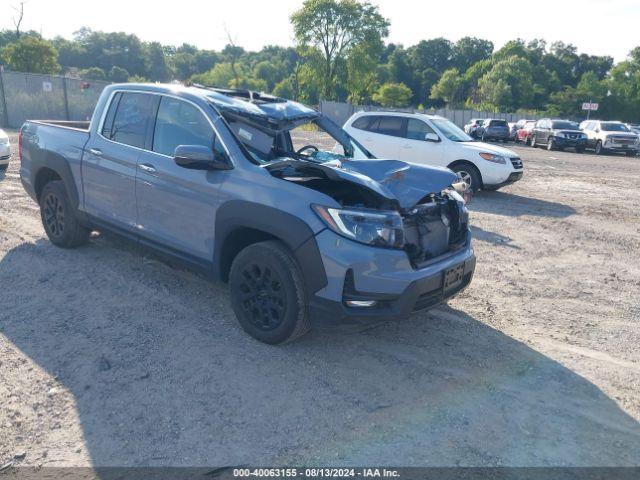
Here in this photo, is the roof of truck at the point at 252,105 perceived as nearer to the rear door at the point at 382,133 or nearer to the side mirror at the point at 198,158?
the side mirror at the point at 198,158

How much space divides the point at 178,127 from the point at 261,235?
137 cm

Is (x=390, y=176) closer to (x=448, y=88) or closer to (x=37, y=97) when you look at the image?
(x=37, y=97)

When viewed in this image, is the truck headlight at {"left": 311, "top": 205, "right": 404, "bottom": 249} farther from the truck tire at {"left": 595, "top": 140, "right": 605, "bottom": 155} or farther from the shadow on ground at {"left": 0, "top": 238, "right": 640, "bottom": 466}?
the truck tire at {"left": 595, "top": 140, "right": 605, "bottom": 155}

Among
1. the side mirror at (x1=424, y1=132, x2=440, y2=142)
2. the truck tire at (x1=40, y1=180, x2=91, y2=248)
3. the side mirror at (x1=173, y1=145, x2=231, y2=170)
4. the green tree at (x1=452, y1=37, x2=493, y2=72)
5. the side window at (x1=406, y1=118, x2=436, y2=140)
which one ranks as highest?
the green tree at (x1=452, y1=37, x2=493, y2=72)

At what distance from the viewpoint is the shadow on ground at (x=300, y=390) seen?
3.03m

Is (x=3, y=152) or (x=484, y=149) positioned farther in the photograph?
(x=3, y=152)

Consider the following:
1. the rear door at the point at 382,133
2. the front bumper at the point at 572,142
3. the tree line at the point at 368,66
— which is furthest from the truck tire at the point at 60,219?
the front bumper at the point at 572,142

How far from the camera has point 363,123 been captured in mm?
12312

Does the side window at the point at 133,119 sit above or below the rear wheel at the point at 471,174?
above

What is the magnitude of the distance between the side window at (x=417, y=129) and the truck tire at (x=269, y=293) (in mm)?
8219

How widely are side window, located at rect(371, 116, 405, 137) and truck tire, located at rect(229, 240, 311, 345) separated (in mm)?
8319

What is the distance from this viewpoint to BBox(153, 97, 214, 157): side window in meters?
4.51

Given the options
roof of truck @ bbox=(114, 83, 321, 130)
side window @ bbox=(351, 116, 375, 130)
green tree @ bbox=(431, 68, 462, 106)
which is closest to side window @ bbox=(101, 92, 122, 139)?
roof of truck @ bbox=(114, 83, 321, 130)

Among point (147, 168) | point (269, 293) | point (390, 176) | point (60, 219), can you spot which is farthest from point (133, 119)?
point (390, 176)
